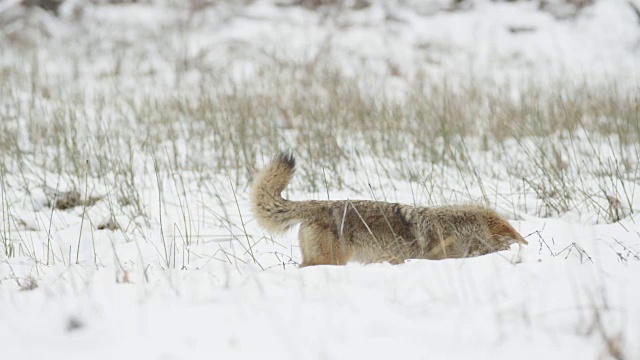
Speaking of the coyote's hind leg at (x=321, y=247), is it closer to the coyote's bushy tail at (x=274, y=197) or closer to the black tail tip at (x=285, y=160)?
the coyote's bushy tail at (x=274, y=197)

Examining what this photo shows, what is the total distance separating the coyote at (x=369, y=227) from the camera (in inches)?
137

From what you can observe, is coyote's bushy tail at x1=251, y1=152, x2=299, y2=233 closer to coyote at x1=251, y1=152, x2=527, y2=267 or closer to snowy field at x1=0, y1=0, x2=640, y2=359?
coyote at x1=251, y1=152, x2=527, y2=267

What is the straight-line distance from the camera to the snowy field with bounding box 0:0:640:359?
2.20 m

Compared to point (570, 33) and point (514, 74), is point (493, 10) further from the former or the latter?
point (514, 74)

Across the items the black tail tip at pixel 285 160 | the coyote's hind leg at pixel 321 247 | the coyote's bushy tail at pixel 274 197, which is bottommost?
the coyote's hind leg at pixel 321 247

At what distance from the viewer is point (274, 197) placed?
3.65 metres

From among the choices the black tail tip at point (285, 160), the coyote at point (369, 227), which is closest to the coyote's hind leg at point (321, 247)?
the coyote at point (369, 227)

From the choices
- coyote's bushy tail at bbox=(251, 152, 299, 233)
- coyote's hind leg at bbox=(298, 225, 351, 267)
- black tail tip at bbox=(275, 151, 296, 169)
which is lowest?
coyote's hind leg at bbox=(298, 225, 351, 267)

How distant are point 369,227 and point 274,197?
21.5 inches

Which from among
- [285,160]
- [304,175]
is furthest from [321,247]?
[304,175]

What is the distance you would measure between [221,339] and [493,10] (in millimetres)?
14521

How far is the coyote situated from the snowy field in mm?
218

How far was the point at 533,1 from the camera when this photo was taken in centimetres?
1552

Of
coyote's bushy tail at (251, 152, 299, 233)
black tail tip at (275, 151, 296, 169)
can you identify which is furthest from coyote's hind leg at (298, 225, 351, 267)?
black tail tip at (275, 151, 296, 169)
